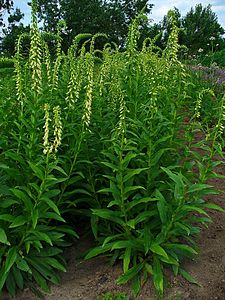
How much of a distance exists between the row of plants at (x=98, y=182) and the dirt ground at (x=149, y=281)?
0.11 metres

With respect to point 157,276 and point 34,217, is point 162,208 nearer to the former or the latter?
point 157,276

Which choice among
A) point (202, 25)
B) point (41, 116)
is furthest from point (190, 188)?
point (202, 25)

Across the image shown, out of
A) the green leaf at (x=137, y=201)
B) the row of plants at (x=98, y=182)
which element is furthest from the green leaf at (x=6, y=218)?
the green leaf at (x=137, y=201)

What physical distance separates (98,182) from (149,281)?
47.5 inches

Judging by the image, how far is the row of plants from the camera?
3.86m

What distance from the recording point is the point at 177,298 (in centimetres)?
400

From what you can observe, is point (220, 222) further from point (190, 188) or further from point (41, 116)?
point (41, 116)

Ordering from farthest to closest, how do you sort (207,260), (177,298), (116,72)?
(116,72)
(207,260)
(177,298)

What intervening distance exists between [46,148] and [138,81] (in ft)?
5.54

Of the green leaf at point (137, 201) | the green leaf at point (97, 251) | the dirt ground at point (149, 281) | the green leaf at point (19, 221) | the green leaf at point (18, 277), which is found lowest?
the dirt ground at point (149, 281)

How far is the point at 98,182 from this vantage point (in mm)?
4754

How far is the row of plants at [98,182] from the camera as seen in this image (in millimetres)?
3859

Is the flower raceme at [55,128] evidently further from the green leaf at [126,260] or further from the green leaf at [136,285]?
the green leaf at [136,285]

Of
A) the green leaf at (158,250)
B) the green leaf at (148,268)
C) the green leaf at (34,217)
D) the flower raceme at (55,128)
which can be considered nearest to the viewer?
the flower raceme at (55,128)
